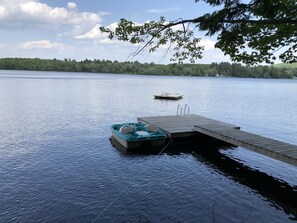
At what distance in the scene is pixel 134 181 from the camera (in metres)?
12.0

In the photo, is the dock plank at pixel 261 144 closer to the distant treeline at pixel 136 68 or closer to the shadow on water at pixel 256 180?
the shadow on water at pixel 256 180

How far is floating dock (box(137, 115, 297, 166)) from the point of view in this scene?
1155 cm

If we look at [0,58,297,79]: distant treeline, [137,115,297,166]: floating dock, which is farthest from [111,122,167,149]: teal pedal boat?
[0,58,297,79]: distant treeline

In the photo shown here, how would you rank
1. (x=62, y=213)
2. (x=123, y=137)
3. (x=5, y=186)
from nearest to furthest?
1. (x=62, y=213)
2. (x=5, y=186)
3. (x=123, y=137)

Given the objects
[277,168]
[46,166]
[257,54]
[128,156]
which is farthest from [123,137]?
[257,54]

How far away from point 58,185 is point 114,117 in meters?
17.2

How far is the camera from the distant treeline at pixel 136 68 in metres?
162

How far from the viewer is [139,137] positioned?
1641 cm

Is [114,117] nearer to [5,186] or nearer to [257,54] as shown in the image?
[5,186]

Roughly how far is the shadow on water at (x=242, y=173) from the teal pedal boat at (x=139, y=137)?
15.3 inches

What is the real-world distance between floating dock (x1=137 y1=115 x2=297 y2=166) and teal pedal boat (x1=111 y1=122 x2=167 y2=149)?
0.79 metres

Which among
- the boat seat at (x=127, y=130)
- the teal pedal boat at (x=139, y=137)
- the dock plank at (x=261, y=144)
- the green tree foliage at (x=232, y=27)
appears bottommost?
the teal pedal boat at (x=139, y=137)

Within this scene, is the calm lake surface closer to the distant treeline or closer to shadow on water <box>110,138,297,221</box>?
shadow on water <box>110,138,297,221</box>

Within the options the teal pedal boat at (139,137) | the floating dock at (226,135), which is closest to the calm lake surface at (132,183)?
the teal pedal boat at (139,137)
